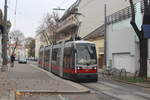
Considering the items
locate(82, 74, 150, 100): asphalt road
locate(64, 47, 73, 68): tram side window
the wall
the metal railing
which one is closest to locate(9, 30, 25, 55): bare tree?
the wall

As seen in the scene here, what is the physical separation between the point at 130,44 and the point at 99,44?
1346cm

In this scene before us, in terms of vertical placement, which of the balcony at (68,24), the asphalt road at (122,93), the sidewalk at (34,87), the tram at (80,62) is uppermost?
the balcony at (68,24)

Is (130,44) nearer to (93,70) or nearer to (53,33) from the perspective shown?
(93,70)

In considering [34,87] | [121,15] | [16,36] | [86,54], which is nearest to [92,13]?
[121,15]

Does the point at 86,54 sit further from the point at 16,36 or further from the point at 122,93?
the point at 16,36

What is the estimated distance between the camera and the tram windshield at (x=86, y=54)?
24470mm

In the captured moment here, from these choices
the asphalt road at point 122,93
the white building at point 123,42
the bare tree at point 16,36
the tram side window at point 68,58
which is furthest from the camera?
the bare tree at point 16,36

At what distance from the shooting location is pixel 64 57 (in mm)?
26984

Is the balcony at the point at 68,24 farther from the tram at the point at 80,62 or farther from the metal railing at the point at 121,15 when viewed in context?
the tram at the point at 80,62

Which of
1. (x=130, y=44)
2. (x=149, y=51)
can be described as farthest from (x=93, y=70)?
(x=130, y=44)

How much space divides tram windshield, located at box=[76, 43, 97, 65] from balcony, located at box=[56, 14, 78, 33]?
151 ft

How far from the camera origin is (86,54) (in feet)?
81.3

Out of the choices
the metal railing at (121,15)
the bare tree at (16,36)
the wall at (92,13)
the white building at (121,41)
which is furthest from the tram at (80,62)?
the bare tree at (16,36)

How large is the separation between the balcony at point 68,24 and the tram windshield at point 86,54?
45901 millimetres
